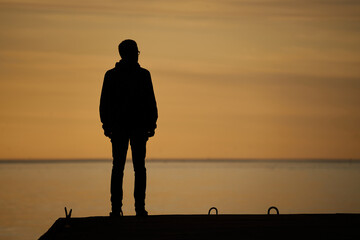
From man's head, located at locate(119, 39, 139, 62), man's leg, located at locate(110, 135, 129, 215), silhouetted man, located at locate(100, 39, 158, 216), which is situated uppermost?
man's head, located at locate(119, 39, 139, 62)

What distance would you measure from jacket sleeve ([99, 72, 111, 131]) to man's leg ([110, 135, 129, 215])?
7.9 inches

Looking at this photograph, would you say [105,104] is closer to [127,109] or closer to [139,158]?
[127,109]

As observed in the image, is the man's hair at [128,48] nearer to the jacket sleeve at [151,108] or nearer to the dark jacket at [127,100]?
the dark jacket at [127,100]

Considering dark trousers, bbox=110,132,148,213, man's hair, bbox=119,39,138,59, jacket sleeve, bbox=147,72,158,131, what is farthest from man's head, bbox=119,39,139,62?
dark trousers, bbox=110,132,148,213

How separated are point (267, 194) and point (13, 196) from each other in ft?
86.7

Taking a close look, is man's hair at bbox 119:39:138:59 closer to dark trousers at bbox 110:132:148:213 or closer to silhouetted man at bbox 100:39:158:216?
silhouetted man at bbox 100:39:158:216

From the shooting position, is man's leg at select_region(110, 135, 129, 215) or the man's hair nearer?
the man's hair

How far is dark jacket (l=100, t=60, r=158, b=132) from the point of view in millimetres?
10039

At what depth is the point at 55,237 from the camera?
821cm

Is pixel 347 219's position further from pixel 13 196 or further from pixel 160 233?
pixel 13 196

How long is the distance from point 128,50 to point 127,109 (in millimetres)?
754

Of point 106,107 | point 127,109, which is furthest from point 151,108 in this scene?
point 106,107

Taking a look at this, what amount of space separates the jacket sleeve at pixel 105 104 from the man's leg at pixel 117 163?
202 millimetres

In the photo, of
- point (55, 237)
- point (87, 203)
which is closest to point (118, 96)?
point (55, 237)
